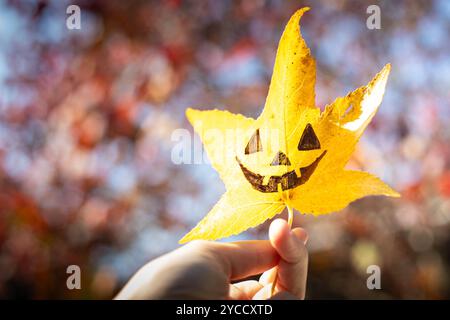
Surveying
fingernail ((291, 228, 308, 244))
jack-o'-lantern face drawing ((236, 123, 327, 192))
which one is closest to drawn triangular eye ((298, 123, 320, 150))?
jack-o'-lantern face drawing ((236, 123, 327, 192))

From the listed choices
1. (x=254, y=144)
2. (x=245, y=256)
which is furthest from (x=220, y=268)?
(x=254, y=144)

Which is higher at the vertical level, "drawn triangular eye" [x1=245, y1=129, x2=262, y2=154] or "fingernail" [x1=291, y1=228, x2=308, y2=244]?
"drawn triangular eye" [x1=245, y1=129, x2=262, y2=154]

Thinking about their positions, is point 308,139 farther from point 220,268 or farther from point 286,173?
point 220,268

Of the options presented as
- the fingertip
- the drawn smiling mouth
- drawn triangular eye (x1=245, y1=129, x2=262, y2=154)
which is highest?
drawn triangular eye (x1=245, y1=129, x2=262, y2=154)

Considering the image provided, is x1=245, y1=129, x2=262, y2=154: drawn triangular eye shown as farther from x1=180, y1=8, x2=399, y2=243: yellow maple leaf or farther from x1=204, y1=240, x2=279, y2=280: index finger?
x1=204, y1=240, x2=279, y2=280: index finger

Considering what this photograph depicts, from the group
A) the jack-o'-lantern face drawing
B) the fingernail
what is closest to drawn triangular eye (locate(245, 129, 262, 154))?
the jack-o'-lantern face drawing
